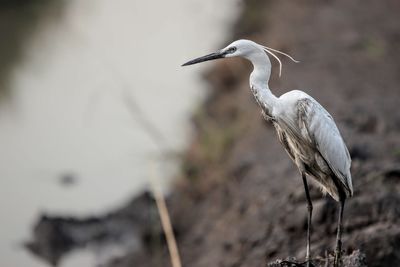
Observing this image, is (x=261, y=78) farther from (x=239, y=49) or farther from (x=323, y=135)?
(x=323, y=135)

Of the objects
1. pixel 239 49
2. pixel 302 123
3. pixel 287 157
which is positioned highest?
pixel 239 49

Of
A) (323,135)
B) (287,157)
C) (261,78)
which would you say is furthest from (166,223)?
(261,78)

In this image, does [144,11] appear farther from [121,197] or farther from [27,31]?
[121,197]

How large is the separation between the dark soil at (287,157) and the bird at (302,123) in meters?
0.52

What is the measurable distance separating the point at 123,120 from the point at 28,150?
1.50 m

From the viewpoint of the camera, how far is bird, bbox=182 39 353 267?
18.0ft

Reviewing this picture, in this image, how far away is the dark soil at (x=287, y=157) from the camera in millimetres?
6770

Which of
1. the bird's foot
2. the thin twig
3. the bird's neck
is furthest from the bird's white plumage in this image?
the thin twig

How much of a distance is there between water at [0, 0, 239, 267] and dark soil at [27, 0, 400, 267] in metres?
0.61

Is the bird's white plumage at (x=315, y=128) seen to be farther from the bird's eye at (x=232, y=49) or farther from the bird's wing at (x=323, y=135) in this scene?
the bird's eye at (x=232, y=49)

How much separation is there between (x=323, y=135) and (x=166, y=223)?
138 inches

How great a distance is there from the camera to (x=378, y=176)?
6.98m

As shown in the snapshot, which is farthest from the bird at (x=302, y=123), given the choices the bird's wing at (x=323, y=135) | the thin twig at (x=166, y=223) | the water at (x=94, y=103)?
the water at (x=94, y=103)

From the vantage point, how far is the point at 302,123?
5.59 meters
